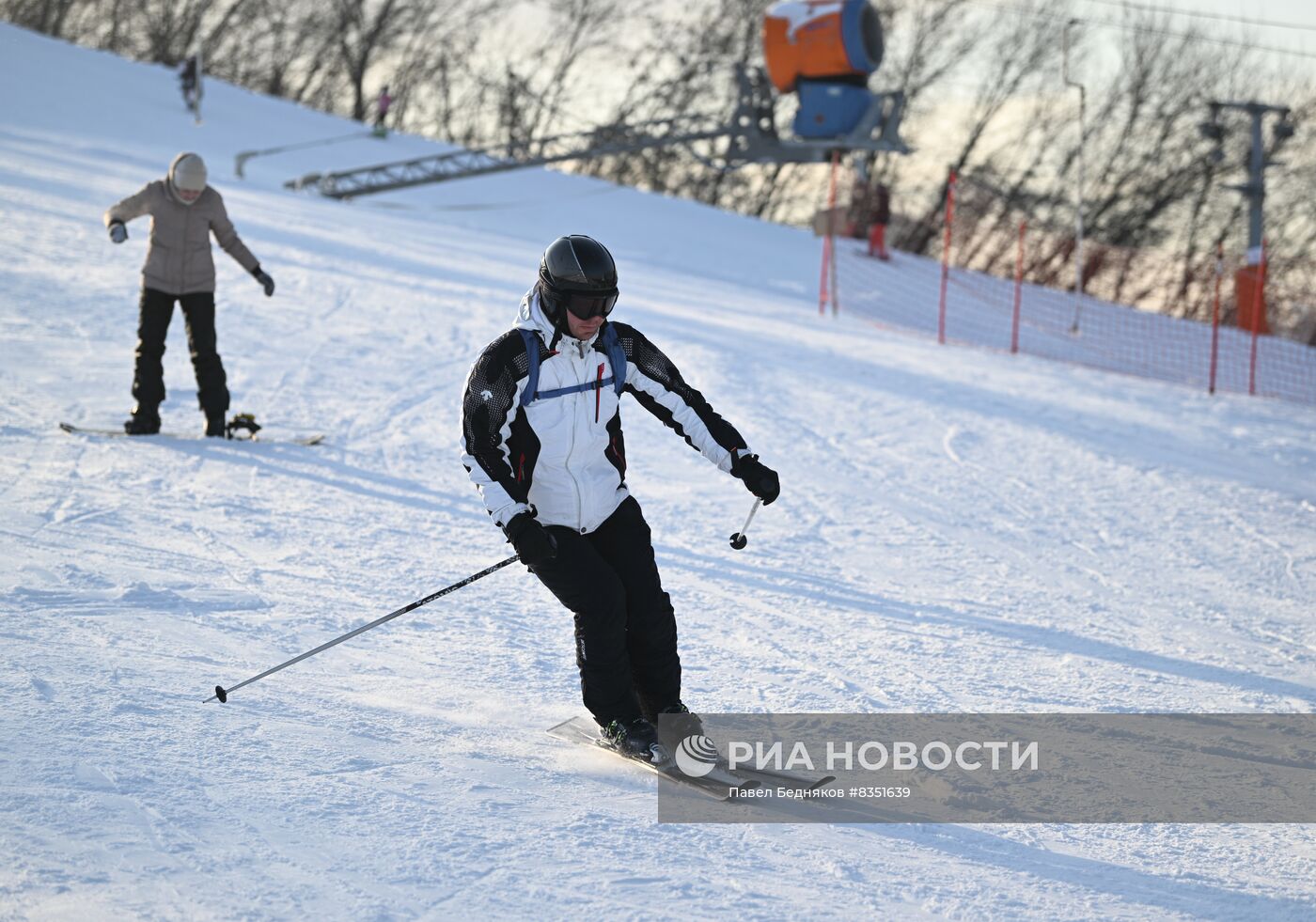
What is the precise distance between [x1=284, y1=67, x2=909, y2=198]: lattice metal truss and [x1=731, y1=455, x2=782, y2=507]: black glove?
17.5 meters

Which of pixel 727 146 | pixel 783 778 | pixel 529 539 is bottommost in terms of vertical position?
pixel 783 778

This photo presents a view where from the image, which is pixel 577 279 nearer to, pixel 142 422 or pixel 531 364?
pixel 531 364

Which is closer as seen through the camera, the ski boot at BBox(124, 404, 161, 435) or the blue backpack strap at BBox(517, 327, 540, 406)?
the blue backpack strap at BBox(517, 327, 540, 406)

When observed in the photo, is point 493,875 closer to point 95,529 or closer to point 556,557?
point 556,557

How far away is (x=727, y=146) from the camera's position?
23.5 meters

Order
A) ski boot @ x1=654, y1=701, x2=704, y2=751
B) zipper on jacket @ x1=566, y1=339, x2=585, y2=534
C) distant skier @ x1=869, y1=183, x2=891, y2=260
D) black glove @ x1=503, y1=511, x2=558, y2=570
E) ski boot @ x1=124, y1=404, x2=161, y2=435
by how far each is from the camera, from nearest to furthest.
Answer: black glove @ x1=503, y1=511, x2=558, y2=570
zipper on jacket @ x1=566, y1=339, x2=585, y2=534
ski boot @ x1=654, y1=701, x2=704, y2=751
ski boot @ x1=124, y1=404, x2=161, y2=435
distant skier @ x1=869, y1=183, x2=891, y2=260

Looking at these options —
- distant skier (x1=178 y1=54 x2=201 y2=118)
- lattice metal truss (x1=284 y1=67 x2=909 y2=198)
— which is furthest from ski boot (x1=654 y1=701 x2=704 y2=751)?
distant skier (x1=178 y1=54 x2=201 y2=118)

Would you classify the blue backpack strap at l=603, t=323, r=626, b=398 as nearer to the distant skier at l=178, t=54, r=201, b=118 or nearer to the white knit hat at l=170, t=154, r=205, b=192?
the white knit hat at l=170, t=154, r=205, b=192

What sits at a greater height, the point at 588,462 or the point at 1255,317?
the point at 1255,317

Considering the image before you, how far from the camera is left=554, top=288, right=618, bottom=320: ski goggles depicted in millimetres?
3758

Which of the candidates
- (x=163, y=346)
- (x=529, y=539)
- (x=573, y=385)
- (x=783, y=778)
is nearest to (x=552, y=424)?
(x=573, y=385)

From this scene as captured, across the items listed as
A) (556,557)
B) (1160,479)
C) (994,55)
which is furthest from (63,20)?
(556,557)

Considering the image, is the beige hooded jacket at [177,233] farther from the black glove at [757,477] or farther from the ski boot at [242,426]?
the black glove at [757,477]

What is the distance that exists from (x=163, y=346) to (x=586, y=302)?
5.09 metres
